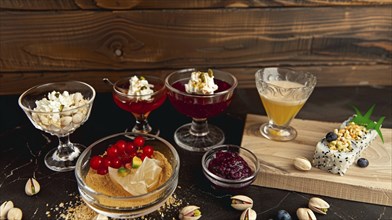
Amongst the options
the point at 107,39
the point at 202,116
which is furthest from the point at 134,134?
the point at 107,39

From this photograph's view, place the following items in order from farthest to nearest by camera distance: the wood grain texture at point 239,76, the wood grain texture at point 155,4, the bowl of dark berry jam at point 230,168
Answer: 1. the wood grain texture at point 239,76
2. the wood grain texture at point 155,4
3. the bowl of dark berry jam at point 230,168

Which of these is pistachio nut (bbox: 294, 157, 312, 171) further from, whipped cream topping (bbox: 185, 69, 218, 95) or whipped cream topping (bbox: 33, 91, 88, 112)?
whipped cream topping (bbox: 33, 91, 88, 112)

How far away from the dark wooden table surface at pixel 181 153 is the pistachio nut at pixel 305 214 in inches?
0.8

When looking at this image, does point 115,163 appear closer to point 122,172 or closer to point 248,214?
point 122,172

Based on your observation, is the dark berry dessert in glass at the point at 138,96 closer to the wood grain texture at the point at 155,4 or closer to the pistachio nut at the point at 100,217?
the wood grain texture at the point at 155,4

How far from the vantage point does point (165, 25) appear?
5.06ft

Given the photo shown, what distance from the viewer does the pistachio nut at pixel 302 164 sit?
3.72ft

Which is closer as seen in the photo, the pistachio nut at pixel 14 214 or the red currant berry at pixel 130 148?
the pistachio nut at pixel 14 214

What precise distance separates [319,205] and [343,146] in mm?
197

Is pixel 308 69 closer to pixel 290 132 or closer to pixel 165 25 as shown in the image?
pixel 290 132

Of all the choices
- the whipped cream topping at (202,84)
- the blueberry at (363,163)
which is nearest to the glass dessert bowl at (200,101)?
the whipped cream topping at (202,84)

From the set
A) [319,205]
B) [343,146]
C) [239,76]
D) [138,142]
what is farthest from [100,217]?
[239,76]

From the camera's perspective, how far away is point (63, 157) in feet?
4.09

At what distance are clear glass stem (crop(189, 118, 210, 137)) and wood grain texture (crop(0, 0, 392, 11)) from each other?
1.50 feet
